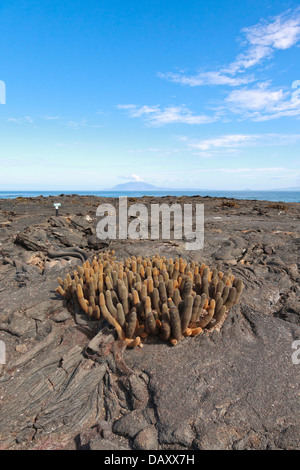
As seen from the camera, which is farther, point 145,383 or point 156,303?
point 156,303

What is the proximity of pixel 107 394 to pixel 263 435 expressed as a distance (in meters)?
1.56

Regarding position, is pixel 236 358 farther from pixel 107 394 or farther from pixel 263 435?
pixel 107 394

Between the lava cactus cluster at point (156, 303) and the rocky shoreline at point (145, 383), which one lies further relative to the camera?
the lava cactus cluster at point (156, 303)

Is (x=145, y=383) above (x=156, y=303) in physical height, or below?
below

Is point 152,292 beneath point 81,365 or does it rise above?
above

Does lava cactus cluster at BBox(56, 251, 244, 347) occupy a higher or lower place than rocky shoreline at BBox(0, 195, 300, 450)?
higher

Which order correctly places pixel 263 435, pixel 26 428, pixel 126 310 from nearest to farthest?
pixel 263 435, pixel 26 428, pixel 126 310

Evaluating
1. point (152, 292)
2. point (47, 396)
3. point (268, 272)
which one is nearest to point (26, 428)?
point (47, 396)

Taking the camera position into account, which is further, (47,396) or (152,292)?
(152,292)

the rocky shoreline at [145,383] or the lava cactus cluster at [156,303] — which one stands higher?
the lava cactus cluster at [156,303]

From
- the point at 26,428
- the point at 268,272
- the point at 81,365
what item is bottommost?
the point at 26,428

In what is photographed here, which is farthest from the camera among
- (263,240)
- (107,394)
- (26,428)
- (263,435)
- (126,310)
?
(263,240)

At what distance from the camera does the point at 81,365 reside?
11.3 ft

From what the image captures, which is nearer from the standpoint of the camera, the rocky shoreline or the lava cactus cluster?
the rocky shoreline
